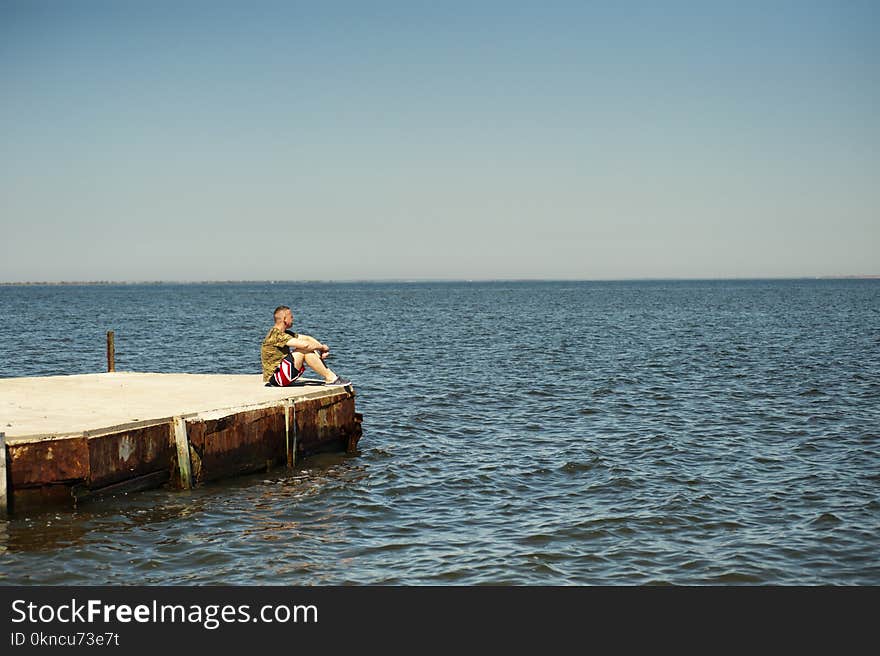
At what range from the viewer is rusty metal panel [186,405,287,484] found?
13.6 metres

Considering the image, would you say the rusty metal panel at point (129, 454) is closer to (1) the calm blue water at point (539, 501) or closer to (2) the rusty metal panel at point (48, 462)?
(2) the rusty metal panel at point (48, 462)

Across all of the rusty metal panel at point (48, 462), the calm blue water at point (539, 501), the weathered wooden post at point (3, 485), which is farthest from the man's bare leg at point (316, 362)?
the weathered wooden post at point (3, 485)

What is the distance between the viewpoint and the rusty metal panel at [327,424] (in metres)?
15.7

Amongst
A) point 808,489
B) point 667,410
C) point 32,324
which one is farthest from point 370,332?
point 808,489

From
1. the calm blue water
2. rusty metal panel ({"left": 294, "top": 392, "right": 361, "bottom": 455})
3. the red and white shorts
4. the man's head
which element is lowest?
the calm blue water

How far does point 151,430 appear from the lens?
1286cm

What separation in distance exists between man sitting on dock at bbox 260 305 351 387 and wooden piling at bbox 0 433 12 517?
582 centimetres

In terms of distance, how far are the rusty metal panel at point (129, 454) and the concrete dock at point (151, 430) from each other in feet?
0.05

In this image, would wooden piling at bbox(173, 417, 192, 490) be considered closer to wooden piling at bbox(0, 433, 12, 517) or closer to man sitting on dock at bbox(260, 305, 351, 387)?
wooden piling at bbox(0, 433, 12, 517)

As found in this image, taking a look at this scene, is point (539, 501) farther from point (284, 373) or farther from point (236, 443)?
point (284, 373)

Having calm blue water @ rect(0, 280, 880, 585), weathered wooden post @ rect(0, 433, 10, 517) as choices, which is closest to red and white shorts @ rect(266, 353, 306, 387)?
→ calm blue water @ rect(0, 280, 880, 585)

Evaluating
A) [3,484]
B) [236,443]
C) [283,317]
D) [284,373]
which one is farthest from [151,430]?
[283,317]
